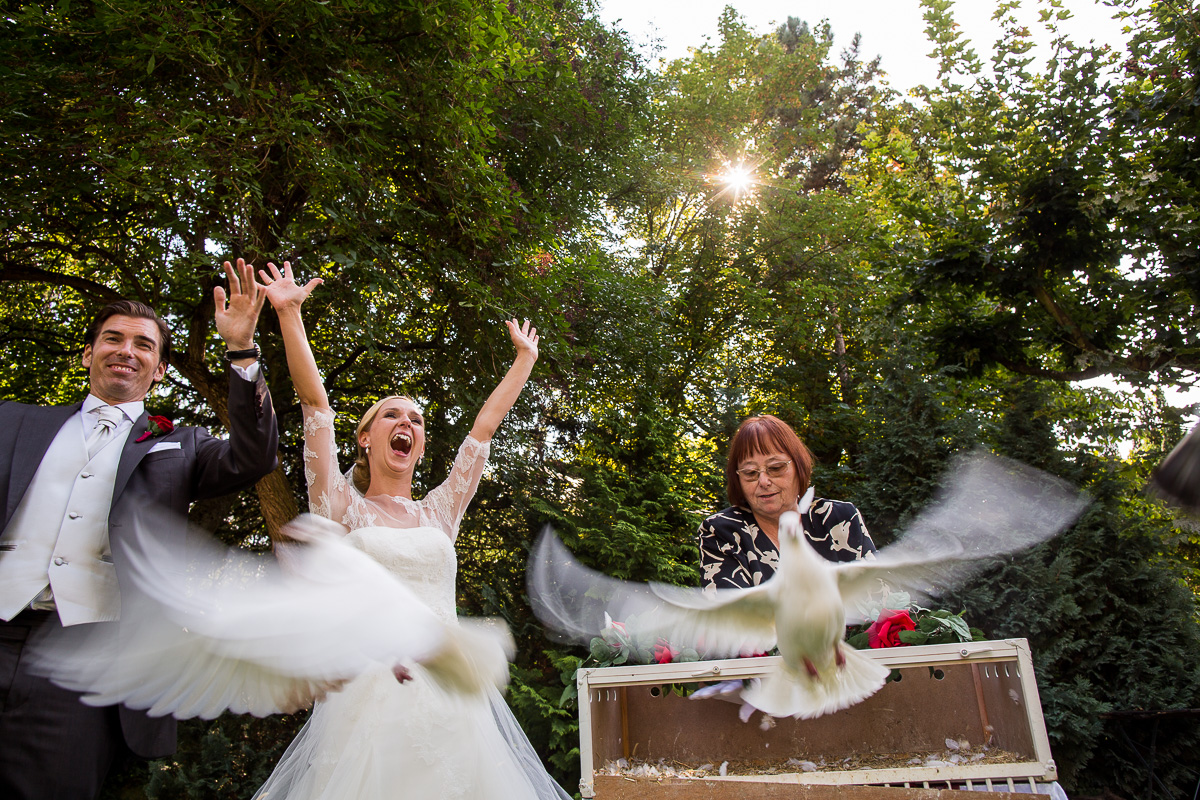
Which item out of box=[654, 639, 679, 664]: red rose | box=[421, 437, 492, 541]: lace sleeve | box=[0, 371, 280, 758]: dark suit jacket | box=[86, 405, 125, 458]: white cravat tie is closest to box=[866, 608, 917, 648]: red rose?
box=[654, 639, 679, 664]: red rose

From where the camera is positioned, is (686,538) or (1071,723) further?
(686,538)

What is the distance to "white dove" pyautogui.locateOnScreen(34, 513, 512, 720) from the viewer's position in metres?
1.59

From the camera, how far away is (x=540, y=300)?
6.21 meters

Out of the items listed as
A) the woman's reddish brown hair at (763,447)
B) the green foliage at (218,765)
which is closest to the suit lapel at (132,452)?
the woman's reddish brown hair at (763,447)

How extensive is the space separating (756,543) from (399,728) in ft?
4.26

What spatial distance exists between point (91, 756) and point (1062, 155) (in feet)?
22.7

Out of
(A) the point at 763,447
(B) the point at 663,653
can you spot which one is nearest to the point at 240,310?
(B) the point at 663,653

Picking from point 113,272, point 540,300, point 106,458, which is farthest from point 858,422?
point 113,272

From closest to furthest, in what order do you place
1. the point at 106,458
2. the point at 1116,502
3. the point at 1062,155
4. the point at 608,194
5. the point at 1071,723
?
1. the point at 106,458
2. the point at 1071,723
3. the point at 1116,502
4. the point at 1062,155
5. the point at 608,194

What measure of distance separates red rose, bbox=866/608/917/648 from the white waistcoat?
6.52 ft

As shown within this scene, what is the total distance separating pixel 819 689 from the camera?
76.5 inches

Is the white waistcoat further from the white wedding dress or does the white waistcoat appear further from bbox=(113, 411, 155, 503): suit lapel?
the white wedding dress

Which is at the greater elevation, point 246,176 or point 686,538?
point 246,176

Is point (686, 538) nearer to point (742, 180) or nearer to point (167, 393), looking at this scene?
point (167, 393)
